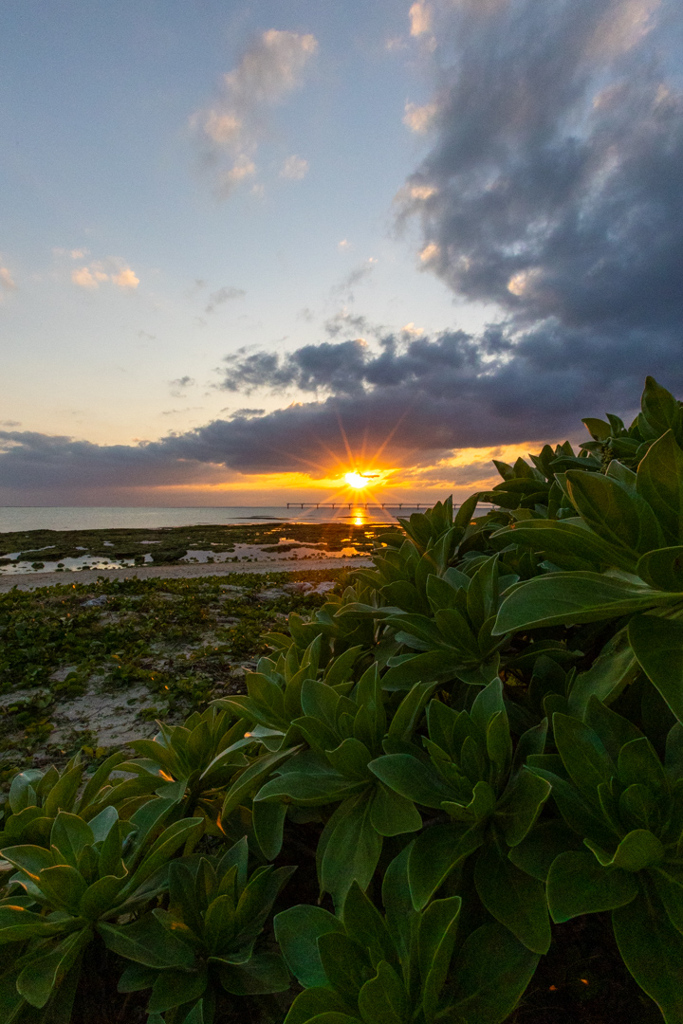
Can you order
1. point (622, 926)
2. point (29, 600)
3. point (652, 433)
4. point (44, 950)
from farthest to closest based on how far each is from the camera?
point (29, 600)
point (652, 433)
point (44, 950)
point (622, 926)

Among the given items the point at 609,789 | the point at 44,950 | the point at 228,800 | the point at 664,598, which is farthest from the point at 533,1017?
the point at 44,950

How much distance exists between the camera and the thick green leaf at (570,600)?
25.4 inches

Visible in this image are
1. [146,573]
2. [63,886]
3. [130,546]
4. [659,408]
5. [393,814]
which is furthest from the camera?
[130,546]

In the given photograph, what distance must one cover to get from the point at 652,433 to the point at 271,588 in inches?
445

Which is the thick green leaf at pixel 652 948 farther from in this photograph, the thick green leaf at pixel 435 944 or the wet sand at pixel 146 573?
the wet sand at pixel 146 573

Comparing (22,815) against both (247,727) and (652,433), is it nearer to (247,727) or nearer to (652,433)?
(247,727)

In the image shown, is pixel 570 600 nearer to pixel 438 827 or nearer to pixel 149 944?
pixel 438 827

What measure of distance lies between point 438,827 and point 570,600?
383 mm

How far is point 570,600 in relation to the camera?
660 millimetres

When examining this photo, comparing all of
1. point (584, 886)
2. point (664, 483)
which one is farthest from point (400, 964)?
point (664, 483)

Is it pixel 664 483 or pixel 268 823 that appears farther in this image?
pixel 268 823

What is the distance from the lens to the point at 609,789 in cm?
62

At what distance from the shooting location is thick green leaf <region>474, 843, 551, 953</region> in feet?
1.98

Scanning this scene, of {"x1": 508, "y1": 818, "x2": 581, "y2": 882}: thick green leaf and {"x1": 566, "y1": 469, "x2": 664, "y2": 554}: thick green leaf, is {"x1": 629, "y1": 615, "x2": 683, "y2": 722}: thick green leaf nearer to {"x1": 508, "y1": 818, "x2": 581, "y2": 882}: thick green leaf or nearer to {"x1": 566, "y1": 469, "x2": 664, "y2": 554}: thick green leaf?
{"x1": 566, "y1": 469, "x2": 664, "y2": 554}: thick green leaf
